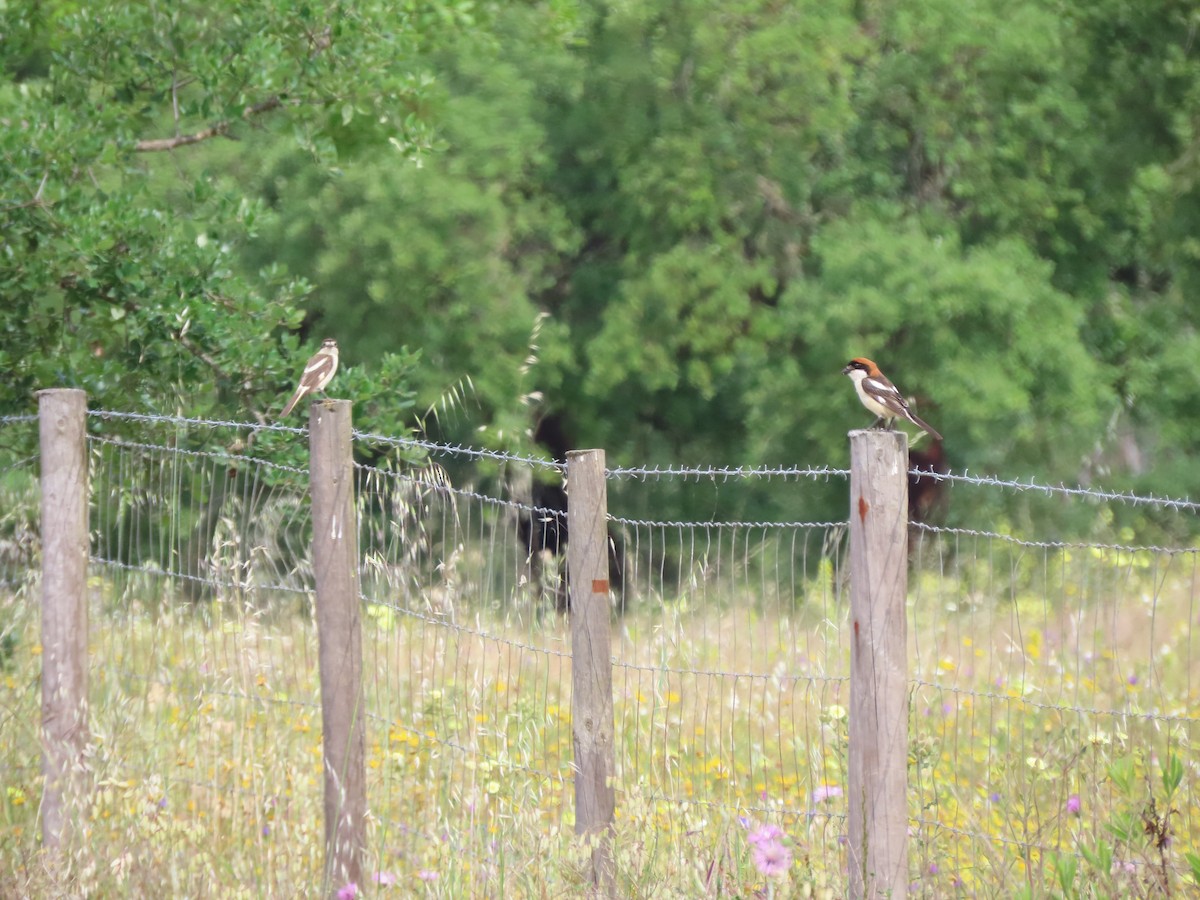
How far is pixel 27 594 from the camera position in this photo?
6.06 meters

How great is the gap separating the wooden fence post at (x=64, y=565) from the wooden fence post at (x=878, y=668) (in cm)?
289

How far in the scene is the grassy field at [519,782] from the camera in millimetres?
4109

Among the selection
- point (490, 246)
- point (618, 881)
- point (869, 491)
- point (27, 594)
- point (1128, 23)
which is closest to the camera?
point (869, 491)

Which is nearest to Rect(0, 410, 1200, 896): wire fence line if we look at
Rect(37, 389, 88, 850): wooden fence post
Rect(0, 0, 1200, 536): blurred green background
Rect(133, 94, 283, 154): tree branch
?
Rect(37, 389, 88, 850): wooden fence post

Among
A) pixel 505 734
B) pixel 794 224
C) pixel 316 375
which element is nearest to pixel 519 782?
pixel 505 734

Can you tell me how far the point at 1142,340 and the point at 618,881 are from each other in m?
15.5

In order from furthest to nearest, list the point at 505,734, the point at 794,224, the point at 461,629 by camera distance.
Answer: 1. the point at 794,224
2. the point at 461,629
3. the point at 505,734

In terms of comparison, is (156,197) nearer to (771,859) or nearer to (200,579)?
(200,579)

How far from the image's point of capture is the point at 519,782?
457 centimetres

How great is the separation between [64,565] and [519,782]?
1989mm

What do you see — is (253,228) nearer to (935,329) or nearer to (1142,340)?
(935,329)

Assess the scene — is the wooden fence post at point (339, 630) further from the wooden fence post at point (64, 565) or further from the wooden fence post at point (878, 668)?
the wooden fence post at point (878, 668)

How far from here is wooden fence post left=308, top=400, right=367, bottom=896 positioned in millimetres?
4566

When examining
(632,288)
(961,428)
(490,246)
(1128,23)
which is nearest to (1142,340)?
(961,428)
